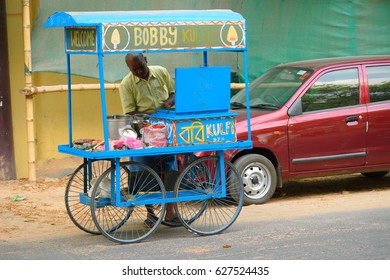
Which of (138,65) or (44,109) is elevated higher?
(138,65)

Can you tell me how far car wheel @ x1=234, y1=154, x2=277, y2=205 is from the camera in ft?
35.3

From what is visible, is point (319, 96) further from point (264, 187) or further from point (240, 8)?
point (240, 8)

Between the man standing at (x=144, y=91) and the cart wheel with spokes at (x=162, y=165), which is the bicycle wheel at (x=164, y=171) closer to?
the cart wheel with spokes at (x=162, y=165)

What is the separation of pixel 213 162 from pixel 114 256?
1626mm

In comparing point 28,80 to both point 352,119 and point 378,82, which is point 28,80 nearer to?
point 352,119

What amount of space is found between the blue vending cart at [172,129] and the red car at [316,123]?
59.5 inches

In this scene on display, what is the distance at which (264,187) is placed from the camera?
10961 mm

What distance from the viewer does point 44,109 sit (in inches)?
504

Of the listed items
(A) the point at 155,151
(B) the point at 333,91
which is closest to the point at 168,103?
(A) the point at 155,151

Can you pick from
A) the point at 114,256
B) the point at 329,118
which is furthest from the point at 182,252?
the point at 329,118

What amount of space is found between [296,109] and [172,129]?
2.69 m

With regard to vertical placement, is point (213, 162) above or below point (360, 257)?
above

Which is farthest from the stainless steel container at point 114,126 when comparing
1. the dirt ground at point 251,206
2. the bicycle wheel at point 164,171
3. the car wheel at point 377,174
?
the car wheel at point 377,174

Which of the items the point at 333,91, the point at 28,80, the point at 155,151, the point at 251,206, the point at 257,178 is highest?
the point at 28,80
